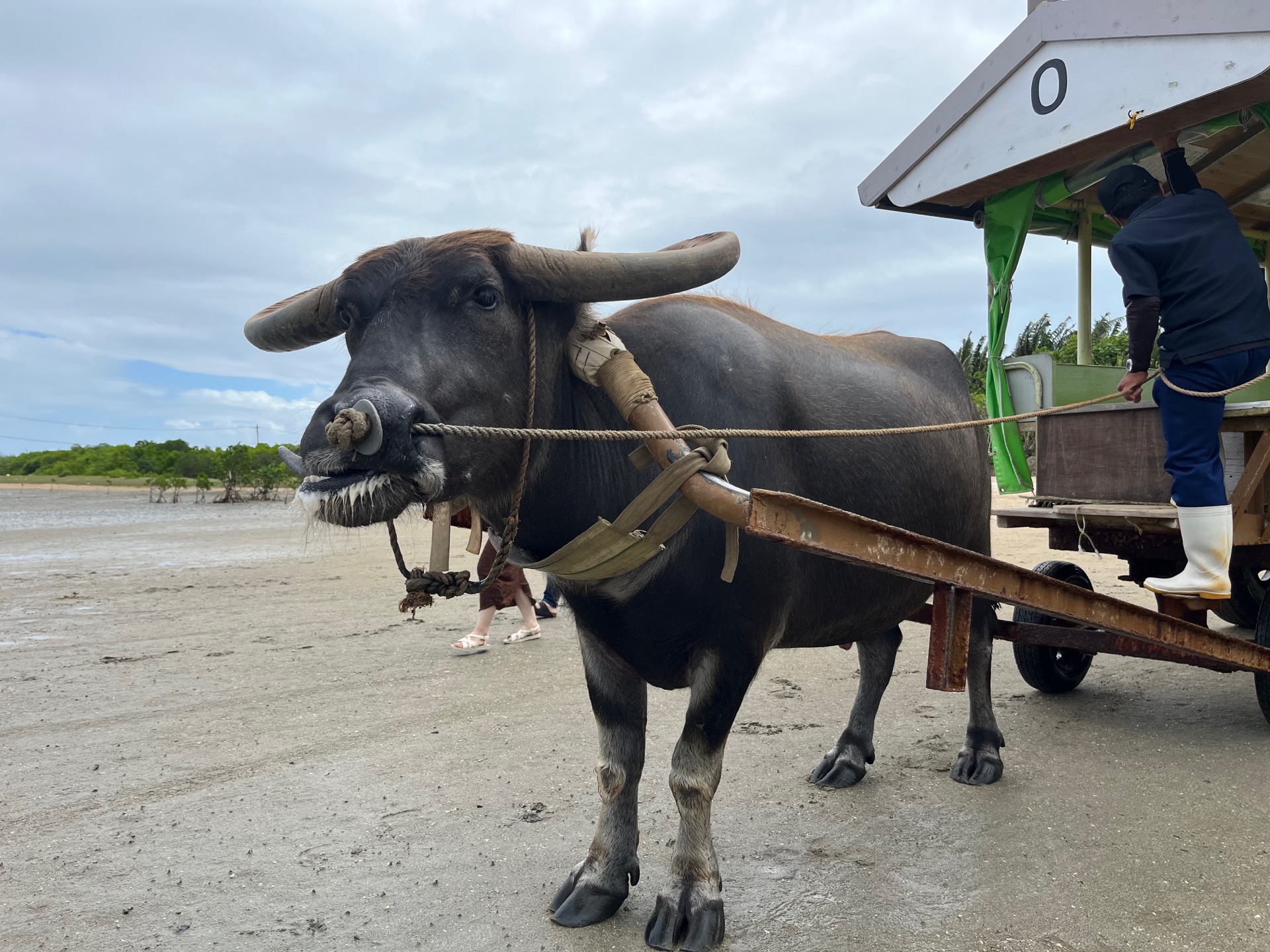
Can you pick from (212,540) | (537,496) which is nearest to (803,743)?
(537,496)

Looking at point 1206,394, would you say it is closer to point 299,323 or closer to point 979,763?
point 979,763

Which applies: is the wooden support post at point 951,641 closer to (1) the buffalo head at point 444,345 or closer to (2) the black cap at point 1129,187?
(1) the buffalo head at point 444,345

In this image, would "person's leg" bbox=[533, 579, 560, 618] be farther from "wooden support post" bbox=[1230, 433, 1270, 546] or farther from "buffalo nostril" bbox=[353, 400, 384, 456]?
"buffalo nostril" bbox=[353, 400, 384, 456]

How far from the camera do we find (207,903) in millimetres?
2666

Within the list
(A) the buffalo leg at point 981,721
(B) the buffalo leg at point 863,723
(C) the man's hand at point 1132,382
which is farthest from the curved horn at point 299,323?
(A) the buffalo leg at point 981,721

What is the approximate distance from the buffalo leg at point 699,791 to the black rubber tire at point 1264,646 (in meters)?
2.69

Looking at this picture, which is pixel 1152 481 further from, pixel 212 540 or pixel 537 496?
pixel 212 540

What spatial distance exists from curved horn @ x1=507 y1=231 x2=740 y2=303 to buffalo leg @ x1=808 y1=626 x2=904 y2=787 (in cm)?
193

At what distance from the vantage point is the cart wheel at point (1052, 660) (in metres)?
4.71

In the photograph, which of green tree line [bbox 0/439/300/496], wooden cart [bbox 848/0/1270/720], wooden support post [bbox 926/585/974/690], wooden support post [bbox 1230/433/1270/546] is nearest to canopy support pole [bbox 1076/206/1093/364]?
wooden cart [bbox 848/0/1270/720]

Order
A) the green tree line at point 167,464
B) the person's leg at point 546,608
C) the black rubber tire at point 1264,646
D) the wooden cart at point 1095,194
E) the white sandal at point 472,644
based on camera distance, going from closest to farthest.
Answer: the wooden cart at point 1095,194
the black rubber tire at point 1264,646
the white sandal at point 472,644
the person's leg at point 546,608
the green tree line at point 167,464

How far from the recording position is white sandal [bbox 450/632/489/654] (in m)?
6.46

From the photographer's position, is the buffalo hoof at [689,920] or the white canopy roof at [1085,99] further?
the white canopy roof at [1085,99]

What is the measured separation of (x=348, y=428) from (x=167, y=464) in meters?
64.8
